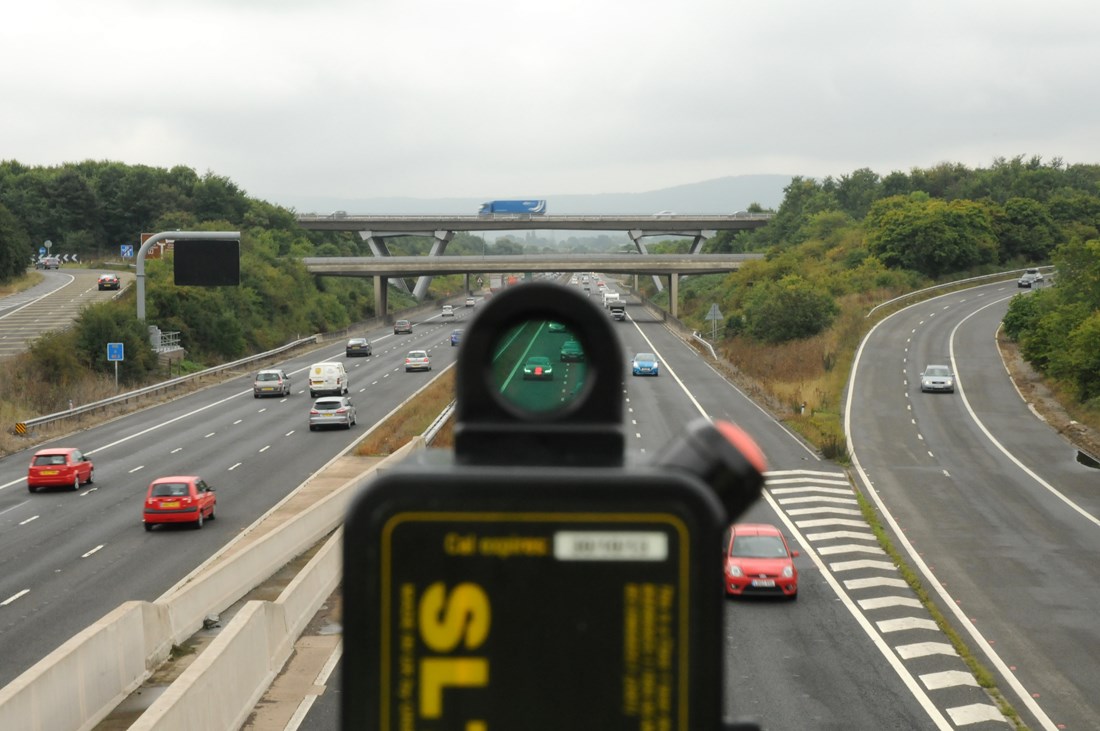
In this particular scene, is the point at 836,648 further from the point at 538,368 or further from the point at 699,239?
Result: the point at 699,239

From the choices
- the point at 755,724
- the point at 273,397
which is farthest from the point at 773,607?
the point at 273,397

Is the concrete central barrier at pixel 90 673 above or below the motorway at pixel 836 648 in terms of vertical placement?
above

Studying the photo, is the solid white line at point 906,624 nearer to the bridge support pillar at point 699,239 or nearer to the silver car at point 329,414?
the silver car at point 329,414

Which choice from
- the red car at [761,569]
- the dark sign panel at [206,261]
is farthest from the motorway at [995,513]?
the dark sign panel at [206,261]

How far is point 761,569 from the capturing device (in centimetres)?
2777

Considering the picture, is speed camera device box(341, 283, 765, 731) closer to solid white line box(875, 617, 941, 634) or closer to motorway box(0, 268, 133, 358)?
solid white line box(875, 617, 941, 634)

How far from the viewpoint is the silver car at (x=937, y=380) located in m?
65.8

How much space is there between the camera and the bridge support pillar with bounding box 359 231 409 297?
506ft

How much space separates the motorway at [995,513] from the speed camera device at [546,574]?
19.1 metres

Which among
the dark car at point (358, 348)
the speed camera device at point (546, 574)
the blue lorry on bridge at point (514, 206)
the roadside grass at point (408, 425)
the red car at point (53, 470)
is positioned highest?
the blue lorry on bridge at point (514, 206)

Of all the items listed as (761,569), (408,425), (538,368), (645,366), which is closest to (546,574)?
(538,368)

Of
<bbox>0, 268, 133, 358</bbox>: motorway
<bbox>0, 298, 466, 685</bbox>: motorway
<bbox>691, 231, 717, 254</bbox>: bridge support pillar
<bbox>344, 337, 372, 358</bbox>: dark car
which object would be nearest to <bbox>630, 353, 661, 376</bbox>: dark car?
<bbox>0, 298, 466, 685</bbox>: motorway

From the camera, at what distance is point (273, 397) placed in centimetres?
7006

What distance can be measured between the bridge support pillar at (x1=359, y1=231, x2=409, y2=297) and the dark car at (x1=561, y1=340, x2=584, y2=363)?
5944 inches
